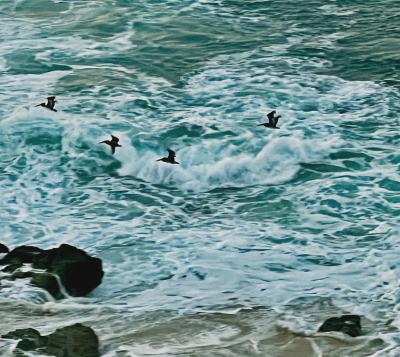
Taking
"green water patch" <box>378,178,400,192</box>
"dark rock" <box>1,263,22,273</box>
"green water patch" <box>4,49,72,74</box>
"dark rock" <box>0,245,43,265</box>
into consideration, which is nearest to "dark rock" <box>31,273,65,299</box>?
"dark rock" <box>1,263,22,273</box>

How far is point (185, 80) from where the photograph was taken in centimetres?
1443

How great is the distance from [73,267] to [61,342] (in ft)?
4.20

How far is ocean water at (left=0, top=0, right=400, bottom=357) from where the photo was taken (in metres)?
7.98

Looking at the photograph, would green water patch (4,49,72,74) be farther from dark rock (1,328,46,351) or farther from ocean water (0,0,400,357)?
dark rock (1,328,46,351)

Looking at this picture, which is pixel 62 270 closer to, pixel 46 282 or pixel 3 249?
pixel 46 282

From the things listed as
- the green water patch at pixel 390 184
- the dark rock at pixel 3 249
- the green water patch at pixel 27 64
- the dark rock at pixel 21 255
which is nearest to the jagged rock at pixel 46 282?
the dark rock at pixel 21 255

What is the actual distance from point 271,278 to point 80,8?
437 inches

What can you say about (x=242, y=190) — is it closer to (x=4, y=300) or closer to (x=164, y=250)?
(x=164, y=250)

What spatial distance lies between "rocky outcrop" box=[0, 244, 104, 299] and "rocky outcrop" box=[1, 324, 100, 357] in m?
0.91

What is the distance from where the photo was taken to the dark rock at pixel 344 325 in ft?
24.3

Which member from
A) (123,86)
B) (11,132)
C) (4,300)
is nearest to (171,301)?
(4,300)

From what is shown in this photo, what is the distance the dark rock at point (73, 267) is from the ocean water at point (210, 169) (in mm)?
126

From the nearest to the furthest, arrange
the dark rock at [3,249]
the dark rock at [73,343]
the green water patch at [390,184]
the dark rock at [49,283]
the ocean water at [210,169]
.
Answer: the dark rock at [73,343] < the ocean water at [210,169] < the dark rock at [49,283] < the dark rock at [3,249] < the green water patch at [390,184]

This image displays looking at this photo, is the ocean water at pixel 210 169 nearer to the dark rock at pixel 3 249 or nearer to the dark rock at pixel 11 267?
the dark rock at pixel 11 267
